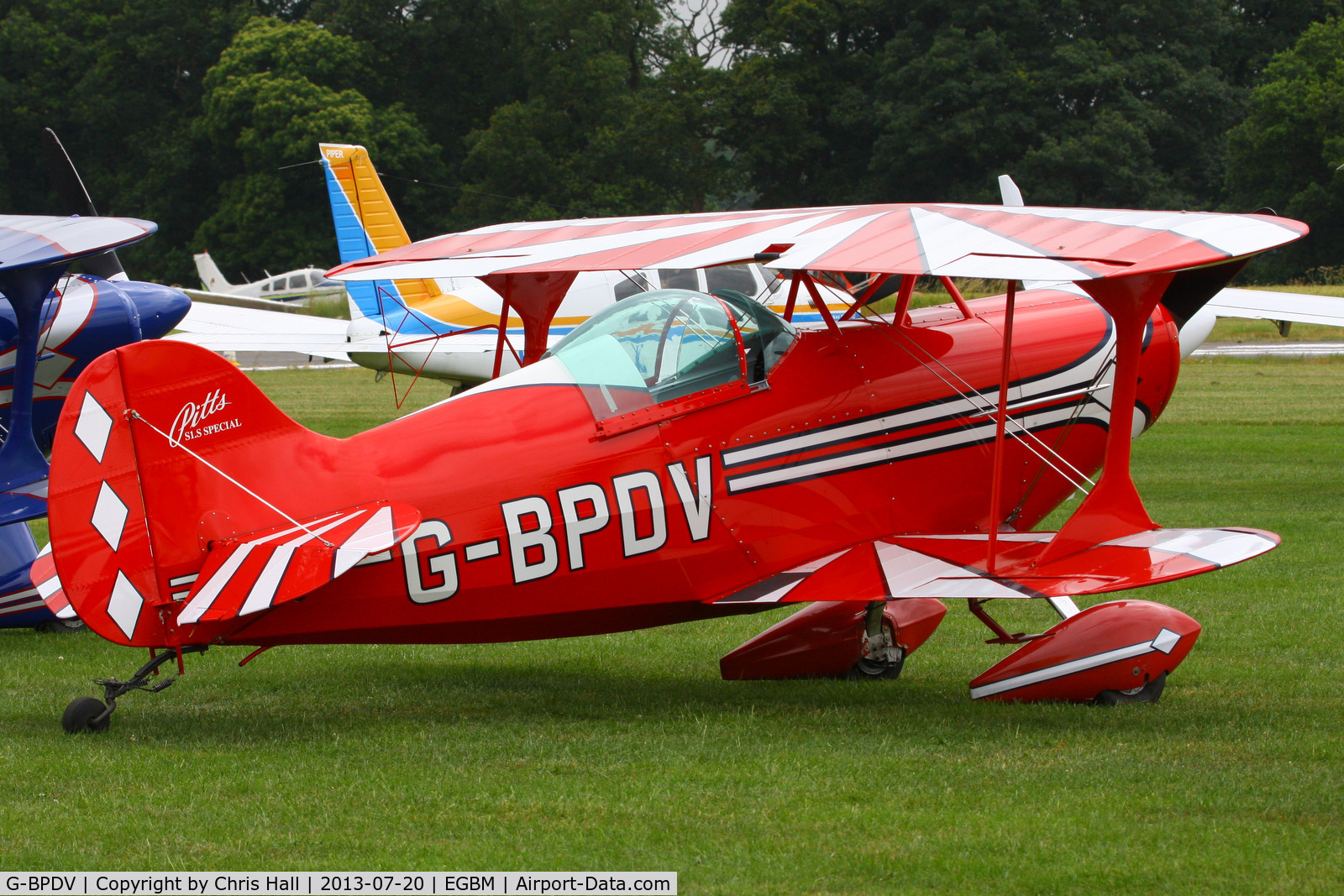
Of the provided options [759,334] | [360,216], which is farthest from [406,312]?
[759,334]

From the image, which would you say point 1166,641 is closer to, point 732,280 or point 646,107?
point 732,280

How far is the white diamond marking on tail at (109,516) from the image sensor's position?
528 cm

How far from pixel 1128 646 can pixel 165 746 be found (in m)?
4.05

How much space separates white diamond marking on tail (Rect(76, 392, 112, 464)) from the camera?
531 cm

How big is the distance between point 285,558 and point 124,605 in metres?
0.64

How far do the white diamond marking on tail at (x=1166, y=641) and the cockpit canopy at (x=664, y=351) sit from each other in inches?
81.8

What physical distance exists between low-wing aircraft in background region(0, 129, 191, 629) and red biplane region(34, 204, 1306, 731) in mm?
2023

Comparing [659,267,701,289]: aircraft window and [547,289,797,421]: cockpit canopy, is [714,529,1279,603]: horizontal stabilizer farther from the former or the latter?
[659,267,701,289]: aircraft window

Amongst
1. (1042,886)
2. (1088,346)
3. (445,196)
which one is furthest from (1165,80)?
(1042,886)

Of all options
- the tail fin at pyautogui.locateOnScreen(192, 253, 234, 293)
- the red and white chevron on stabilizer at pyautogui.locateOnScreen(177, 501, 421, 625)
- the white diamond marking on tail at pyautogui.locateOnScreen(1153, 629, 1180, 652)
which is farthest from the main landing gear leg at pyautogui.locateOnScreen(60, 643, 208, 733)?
the tail fin at pyautogui.locateOnScreen(192, 253, 234, 293)

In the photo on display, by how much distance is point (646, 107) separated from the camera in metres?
60.2

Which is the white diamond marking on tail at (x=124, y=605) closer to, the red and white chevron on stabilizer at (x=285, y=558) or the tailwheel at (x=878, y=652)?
the red and white chevron on stabilizer at (x=285, y=558)

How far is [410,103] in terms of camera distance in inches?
2552

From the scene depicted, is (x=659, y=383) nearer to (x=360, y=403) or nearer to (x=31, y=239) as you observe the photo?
(x=31, y=239)
